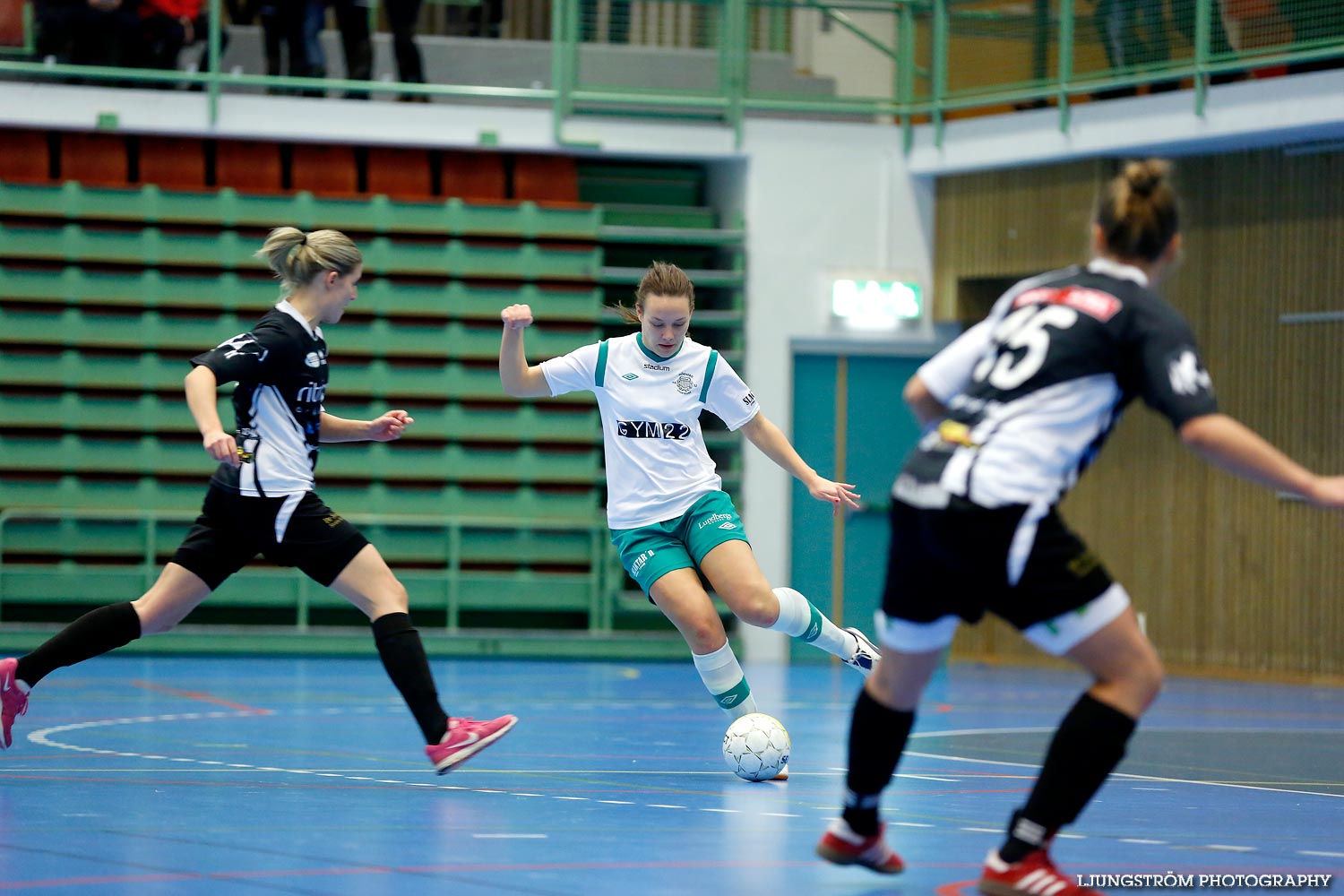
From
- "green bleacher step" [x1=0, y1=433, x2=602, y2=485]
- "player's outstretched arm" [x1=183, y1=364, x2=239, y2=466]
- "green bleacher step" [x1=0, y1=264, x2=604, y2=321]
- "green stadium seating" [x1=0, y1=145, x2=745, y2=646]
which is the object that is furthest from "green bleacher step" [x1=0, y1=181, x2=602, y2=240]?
"player's outstretched arm" [x1=183, y1=364, x2=239, y2=466]

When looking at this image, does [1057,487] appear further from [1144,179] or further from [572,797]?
[572,797]

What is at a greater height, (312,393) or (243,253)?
(243,253)

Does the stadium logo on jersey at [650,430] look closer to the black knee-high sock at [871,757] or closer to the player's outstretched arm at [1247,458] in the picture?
the black knee-high sock at [871,757]

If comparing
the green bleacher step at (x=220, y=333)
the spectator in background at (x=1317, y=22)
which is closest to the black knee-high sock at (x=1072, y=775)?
the spectator in background at (x=1317, y=22)

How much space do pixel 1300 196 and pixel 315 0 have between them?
7498mm

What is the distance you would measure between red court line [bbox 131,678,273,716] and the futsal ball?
329cm

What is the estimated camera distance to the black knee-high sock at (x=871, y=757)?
3791 mm

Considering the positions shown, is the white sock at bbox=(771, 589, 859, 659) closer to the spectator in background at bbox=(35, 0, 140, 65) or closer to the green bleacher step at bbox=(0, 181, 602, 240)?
the green bleacher step at bbox=(0, 181, 602, 240)

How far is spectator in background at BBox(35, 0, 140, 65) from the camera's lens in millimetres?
12641

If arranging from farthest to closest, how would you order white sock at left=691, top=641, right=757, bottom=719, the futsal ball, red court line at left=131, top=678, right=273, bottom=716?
red court line at left=131, top=678, right=273, bottom=716 → white sock at left=691, top=641, right=757, bottom=719 → the futsal ball

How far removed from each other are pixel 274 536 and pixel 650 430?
148cm

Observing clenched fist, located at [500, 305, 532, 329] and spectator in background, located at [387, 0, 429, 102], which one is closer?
clenched fist, located at [500, 305, 532, 329]

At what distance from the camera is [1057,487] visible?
3.59 metres

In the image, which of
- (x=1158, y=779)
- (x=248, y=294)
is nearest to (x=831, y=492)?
(x=1158, y=779)
